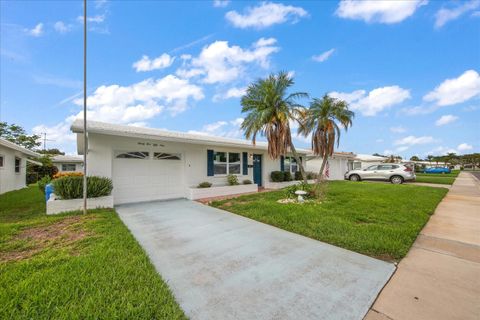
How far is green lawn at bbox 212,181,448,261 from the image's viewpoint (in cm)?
382

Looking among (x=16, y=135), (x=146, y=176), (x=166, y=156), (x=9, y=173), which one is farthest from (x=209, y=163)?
(x=16, y=135)

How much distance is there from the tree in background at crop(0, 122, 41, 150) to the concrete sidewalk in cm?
3346

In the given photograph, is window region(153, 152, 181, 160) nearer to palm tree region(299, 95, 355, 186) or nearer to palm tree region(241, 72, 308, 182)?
palm tree region(241, 72, 308, 182)

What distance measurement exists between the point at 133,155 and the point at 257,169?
6.97 metres

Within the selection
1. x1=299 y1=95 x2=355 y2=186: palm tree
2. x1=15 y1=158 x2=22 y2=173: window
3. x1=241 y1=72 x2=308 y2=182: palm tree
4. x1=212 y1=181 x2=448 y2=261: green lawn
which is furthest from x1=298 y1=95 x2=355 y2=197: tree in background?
x1=15 y1=158 x2=22 y2=173: window

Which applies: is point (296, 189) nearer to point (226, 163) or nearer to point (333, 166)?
point (226, 163)

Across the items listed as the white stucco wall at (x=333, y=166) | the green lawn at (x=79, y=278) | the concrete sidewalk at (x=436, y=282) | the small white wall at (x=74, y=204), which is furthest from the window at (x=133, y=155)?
the white stucco wall at (x=333, y=166)

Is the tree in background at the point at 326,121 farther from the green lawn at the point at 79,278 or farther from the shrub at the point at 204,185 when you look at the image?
the green lawn at the point at 79,278

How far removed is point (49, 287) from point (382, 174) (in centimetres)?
1899

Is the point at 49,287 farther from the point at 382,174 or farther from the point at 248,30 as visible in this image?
the point at 382,174

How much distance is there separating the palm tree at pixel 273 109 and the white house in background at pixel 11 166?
11.3m

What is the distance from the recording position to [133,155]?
26.4 feet

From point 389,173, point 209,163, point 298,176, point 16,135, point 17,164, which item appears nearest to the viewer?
point 209,163

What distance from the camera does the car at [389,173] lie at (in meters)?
15.2
